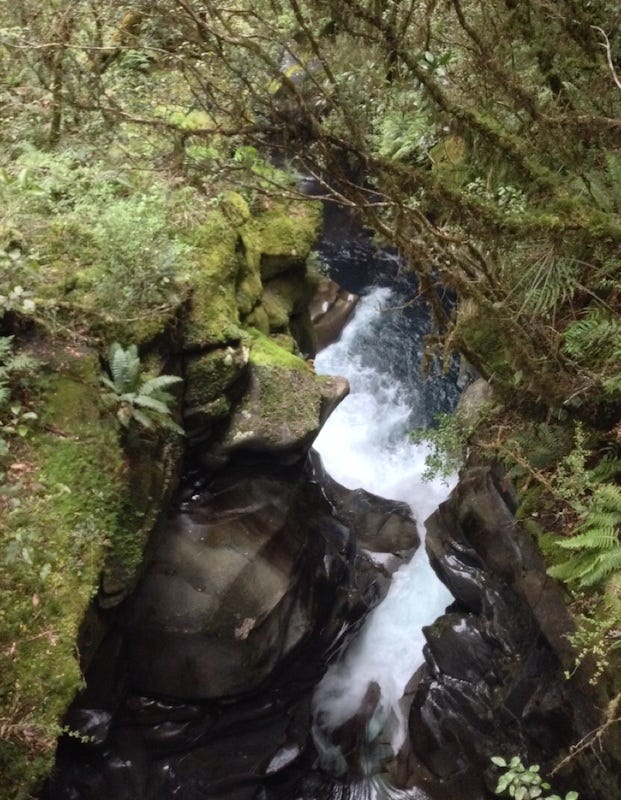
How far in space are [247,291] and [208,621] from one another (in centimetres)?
393

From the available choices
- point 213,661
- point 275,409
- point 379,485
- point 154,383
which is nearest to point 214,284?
point 275,409

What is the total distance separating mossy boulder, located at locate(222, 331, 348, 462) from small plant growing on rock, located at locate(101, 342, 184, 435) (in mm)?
1440

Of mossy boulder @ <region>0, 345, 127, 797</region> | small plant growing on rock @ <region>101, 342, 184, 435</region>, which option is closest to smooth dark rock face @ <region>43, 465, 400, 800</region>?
mossy boulder @ <region>0, 345, 127, 797</region>

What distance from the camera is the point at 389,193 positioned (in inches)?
205

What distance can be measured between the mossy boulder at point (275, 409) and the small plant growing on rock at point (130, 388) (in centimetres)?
144

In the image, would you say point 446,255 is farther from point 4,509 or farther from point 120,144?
point 4,509

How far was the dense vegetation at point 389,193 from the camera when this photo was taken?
504cm

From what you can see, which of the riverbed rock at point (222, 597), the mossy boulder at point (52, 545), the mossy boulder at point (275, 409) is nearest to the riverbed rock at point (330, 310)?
the mossy boulder at point (275, 409)

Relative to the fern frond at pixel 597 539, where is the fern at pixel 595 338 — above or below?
above

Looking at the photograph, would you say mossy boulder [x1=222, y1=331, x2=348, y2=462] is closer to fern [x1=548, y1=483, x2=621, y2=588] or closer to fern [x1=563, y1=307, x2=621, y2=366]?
fern [x1=563, y1=307, x2=621, y2=366]

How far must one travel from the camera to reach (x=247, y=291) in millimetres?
8211

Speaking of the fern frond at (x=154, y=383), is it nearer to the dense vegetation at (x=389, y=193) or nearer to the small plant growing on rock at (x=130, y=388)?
the small plant growing on rock at (x=130, y=388)

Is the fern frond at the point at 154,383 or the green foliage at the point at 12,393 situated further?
the fern frond at the point at 154,383

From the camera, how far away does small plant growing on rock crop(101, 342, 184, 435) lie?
5.83 m
